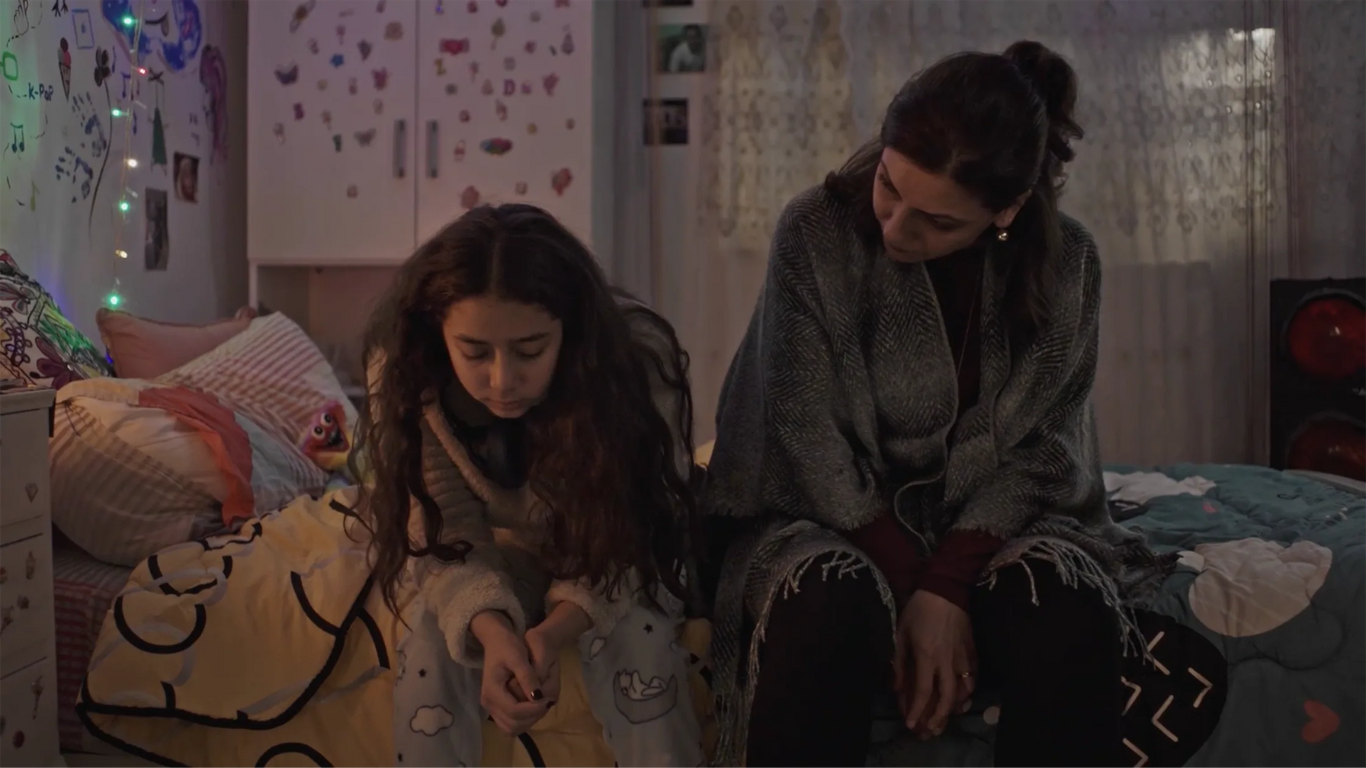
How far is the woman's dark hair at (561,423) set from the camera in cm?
119

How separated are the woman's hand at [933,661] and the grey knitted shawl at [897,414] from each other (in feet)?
0.45

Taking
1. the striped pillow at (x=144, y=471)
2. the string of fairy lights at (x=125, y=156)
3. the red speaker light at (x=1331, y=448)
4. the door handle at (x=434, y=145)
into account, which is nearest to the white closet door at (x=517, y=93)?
the door handle at (x=434, y=145)

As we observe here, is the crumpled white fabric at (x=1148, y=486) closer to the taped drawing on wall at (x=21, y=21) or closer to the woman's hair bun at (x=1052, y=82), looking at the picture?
the woman's hair bun at (x=1052, y=82)

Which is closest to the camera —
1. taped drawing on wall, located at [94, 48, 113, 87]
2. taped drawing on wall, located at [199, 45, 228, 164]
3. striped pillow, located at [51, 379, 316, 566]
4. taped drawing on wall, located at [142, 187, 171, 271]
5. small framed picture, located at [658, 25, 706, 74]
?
striped pillow, located at [51, 379, 316, 566]

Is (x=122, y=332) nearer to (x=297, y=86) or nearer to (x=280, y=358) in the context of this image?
(x=280, y=358)

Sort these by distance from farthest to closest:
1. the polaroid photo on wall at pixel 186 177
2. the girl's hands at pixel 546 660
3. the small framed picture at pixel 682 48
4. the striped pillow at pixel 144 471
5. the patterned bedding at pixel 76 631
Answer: the small framed picture at pixel 682 48 → the polaroid photo on wall at pixel 186 177 → the striped pillow at pixel 144 471 → the patterned bedding at pixel 76 631 → the girl's hands at pixel 546 660

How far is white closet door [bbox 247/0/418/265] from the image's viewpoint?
2902 millimetres

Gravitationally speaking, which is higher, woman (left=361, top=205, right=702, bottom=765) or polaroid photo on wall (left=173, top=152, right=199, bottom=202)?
polaroid photo on wall (left=173, top=152, right=199, bottom=202)

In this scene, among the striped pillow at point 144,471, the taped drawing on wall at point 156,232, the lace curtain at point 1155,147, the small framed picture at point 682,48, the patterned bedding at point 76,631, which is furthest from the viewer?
the small framed picture at point 682,48

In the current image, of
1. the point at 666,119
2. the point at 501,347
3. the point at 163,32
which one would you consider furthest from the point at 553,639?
the point at 666,119

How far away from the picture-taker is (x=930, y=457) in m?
1.29

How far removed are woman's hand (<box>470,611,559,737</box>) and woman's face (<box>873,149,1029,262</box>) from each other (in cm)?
66

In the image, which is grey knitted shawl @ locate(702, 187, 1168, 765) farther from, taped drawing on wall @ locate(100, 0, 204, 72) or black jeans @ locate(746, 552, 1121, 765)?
taped drawing on wall @ locate(100, 0, 204, 72)

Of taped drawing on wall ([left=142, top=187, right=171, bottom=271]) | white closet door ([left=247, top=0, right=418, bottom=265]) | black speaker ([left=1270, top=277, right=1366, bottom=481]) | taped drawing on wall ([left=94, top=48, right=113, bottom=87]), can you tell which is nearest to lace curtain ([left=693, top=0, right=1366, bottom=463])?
black speaker ([left=1270, top=277, right=1366, bottom=481])
